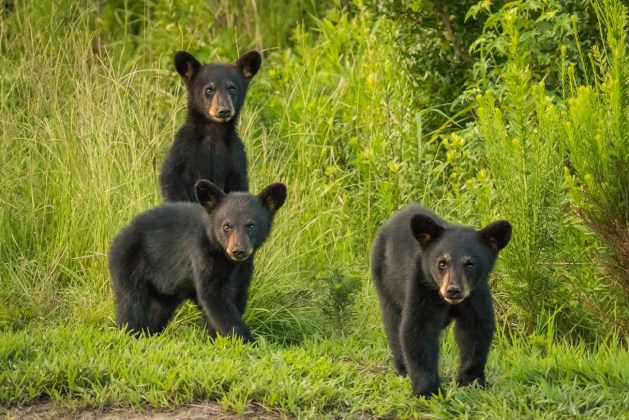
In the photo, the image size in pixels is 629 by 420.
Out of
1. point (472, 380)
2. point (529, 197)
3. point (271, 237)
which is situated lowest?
point (472, 380)

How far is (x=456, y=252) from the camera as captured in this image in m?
6.21

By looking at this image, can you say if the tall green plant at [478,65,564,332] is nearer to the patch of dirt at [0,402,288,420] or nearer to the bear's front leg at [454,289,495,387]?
the bear's front leg at [454,289,495,387]

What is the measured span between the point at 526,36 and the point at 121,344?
12.3 feet

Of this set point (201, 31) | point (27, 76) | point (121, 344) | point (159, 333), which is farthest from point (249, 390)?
point (201, 31)

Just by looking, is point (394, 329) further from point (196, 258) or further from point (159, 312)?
point (159, 312)

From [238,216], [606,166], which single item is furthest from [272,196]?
[606,166]

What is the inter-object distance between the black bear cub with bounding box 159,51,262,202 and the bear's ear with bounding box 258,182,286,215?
3.16 ft

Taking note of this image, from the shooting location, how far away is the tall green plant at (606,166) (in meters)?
7.67

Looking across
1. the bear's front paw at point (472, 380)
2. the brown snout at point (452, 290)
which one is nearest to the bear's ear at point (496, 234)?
the brown snout at point (452, 290)

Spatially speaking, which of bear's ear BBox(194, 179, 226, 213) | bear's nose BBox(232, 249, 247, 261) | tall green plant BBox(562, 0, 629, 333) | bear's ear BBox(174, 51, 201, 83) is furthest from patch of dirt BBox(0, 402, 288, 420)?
bear's ear BBox(174, 51, 201, 83)

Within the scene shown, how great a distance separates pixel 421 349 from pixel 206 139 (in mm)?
2907

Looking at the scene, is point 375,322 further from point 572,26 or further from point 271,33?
point 271,33

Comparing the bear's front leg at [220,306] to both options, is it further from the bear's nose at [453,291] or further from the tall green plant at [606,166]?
the tall green plant at [606,166]

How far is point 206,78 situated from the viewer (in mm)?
8492
